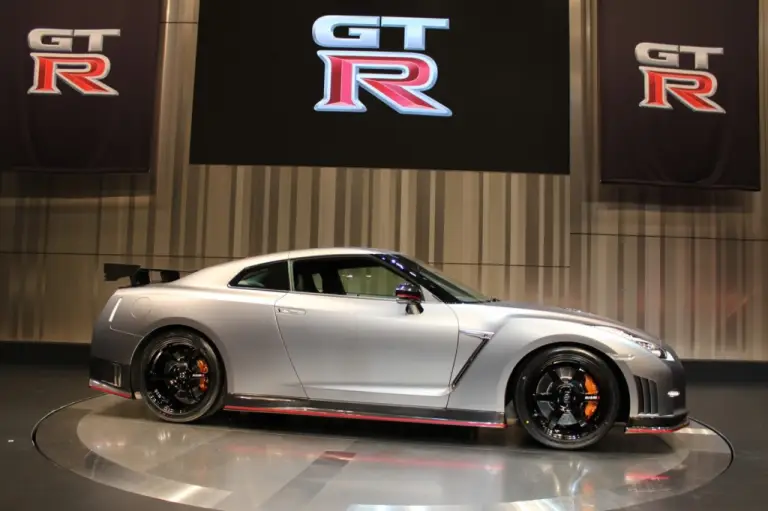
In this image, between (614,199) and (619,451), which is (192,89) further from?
(619,451)

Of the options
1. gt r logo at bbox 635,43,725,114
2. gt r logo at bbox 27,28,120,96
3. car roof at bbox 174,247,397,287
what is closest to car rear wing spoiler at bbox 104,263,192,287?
car roof at bbox 174,247,397,287

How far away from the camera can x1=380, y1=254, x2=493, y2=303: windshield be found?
3.55 metres

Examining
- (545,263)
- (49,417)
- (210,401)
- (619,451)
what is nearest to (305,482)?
(210,401)

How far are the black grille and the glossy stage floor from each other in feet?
1.02

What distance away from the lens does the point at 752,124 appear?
6.37m

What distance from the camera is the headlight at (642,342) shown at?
3.28m

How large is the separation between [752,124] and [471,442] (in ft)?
18.2

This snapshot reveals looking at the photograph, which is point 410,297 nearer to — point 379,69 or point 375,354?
point 375,354

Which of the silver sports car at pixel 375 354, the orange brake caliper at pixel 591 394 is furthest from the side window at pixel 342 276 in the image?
the orange brake caliper at pixel 591 394

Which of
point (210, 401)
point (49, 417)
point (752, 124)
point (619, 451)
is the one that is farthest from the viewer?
point (752, 124)

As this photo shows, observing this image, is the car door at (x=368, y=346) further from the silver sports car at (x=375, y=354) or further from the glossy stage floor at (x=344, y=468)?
the glossy stage floor at (x=344, y=468)

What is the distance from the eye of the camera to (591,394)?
325 centimetres

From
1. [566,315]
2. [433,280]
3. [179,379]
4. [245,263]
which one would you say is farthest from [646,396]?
[179,379]

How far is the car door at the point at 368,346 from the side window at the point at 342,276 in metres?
0.09
